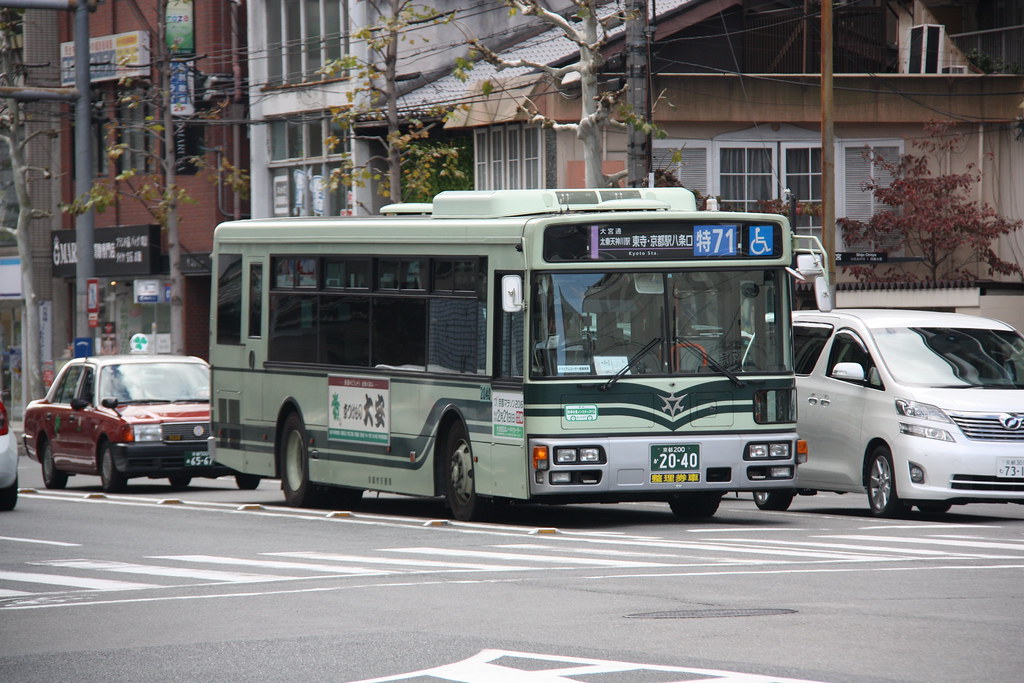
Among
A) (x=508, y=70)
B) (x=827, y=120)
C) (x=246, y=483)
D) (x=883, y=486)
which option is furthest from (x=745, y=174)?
(x=883, y=486)

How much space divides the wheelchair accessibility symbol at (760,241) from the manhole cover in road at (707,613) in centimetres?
654

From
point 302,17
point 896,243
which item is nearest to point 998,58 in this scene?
point 896,243

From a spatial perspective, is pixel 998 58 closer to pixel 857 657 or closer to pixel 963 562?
pixel 963 562

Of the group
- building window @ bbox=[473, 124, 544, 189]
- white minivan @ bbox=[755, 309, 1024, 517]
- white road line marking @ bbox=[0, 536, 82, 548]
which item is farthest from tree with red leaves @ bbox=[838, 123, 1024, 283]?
white road line marking @ bbox=[0, 536, 82, 548]

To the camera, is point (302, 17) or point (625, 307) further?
point (302, 17)

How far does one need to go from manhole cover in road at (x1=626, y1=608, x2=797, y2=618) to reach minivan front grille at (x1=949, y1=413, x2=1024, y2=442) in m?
6.80

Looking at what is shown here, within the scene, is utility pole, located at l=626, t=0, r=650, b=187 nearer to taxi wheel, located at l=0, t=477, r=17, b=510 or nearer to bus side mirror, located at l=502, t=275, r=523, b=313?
bus side mirror, located at l=502, t=275, r=523, b=313

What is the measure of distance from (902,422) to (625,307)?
293 cm

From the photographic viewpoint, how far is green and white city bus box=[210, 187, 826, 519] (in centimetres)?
1524

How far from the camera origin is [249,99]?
42.4 m

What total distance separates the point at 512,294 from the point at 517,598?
16.3 ft

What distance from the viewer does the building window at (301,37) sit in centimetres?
3972

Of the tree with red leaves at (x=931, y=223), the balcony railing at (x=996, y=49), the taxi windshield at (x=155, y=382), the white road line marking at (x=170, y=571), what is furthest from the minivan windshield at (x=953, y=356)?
the balcony railing at (x=996, y=49)

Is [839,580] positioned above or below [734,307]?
below
